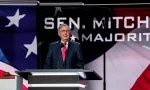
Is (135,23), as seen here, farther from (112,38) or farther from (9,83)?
(9,83)

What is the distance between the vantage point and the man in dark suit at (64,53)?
4.09 metres

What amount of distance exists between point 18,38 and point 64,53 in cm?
256

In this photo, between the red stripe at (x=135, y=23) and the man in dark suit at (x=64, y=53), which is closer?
the man in dark suit at (x=64, y=53)

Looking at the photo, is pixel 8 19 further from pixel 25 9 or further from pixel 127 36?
pixel 127 36

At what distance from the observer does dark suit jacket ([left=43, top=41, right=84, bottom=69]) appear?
4137 mm

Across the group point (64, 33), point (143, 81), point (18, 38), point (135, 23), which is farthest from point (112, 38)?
point (64, 33)

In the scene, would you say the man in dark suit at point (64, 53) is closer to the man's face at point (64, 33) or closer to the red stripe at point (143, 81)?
the man's face at point (64, 33)

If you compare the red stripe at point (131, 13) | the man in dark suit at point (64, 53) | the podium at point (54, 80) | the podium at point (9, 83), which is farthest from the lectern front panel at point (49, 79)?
the red stripe at point (131, 13)

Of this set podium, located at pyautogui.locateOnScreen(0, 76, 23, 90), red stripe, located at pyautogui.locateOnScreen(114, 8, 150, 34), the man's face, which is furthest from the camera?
red stripe, located at pyautogui.locateOnScreen(114, 8, 150, 34)

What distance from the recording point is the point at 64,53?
164 inches

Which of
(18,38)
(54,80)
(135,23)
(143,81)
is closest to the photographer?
(54,80)

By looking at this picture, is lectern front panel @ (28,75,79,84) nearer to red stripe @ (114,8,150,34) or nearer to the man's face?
the man's face

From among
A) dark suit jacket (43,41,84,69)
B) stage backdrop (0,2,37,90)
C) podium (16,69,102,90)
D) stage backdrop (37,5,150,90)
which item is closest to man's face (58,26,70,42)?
dark suit jacket (43,41,84,69)

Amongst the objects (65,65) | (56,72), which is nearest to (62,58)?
(65,65)
